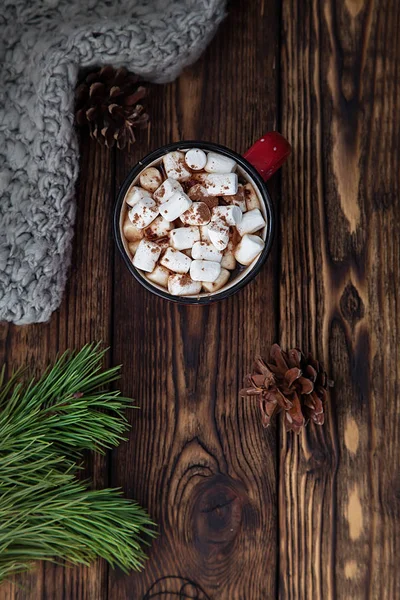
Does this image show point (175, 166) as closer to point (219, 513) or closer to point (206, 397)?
point (206, 397)

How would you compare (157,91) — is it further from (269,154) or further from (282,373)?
(282,373)

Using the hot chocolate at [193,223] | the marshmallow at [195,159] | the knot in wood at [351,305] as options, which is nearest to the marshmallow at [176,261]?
the hot chocolate at [193,223]

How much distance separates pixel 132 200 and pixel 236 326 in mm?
214

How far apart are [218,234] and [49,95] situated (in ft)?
0.90

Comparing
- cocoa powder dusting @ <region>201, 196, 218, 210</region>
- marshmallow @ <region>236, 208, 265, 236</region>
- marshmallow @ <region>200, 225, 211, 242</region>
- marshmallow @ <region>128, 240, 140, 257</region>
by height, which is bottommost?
marshmallow @ <region>128, 240, 140, 257</region>

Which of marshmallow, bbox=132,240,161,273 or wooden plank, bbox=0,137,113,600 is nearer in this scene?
marshmallow, bbox=132,240,161,273

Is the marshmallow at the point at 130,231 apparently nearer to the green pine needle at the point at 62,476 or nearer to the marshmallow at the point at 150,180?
the marshmallow at the point at 150,180

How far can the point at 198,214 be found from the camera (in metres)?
0.77

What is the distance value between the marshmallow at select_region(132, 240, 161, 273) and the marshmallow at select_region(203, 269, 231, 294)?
65 mm

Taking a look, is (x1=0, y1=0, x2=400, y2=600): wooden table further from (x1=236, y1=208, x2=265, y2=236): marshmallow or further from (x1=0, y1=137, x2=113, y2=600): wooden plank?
(x1=236, y1=208, x2=265, y2=236): marshmallow

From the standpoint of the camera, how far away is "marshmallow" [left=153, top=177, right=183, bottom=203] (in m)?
0.77

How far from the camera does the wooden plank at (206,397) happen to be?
2.81ft

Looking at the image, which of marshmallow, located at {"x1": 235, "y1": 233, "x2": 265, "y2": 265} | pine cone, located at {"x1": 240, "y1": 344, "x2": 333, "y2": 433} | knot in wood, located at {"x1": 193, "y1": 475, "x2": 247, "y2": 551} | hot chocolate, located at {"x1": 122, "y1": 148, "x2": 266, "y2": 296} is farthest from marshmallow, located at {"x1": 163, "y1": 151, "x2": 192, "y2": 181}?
knot in wood, located at {"x1": 193, "y1": 475, "x2": 247, "y2": 551}

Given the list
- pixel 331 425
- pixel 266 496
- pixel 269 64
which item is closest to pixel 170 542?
pixel 266 496
